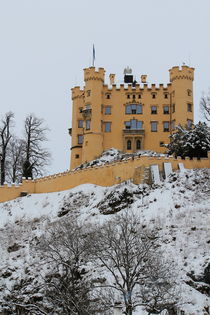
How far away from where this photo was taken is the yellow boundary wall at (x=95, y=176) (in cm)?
5044

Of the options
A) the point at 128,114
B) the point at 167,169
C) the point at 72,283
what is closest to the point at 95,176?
the point at 167,169

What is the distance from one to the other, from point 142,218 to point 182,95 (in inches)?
1065

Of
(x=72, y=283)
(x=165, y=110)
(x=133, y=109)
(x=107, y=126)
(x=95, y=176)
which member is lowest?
(x=72, y=283)

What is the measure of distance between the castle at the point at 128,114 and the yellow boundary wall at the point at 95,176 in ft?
37.4

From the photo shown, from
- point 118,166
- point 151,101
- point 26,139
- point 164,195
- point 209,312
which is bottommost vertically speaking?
point 209,312

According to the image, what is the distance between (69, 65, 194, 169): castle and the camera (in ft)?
219

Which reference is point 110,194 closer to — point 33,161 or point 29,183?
point 29,183

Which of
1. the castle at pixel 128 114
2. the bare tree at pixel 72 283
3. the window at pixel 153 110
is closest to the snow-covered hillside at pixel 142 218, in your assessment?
the bare tree at pixel 72 283

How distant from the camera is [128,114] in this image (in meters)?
68.4

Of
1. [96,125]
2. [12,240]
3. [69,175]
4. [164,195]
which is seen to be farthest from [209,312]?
[96,125]

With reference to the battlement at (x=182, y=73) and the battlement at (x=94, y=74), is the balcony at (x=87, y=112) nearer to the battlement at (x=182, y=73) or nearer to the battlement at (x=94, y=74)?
the battlement at (x=94, y=74)

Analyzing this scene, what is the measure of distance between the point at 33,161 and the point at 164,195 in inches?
985

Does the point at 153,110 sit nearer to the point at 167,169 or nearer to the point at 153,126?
the point at 153,126

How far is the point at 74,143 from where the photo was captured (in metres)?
69.1
